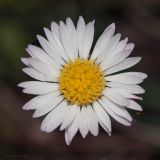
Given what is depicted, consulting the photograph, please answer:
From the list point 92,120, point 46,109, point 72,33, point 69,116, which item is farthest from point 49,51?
point 92,120

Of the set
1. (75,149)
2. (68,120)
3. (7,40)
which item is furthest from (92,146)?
(68,120)

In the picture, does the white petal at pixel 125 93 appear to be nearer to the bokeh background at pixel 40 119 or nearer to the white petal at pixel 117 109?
the white petal at pixel 117 109

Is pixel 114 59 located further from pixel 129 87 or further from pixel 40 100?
pixel 40 100

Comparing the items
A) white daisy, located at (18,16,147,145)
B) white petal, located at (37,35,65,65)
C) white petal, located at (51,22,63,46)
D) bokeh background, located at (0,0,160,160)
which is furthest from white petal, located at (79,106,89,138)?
bokeh background, located at (0,0,160,160)

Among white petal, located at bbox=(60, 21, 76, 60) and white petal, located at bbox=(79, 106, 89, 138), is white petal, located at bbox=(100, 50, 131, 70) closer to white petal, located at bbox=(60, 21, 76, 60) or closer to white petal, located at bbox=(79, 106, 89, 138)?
white petal, located at bbox=(60, 21, 76, 60)

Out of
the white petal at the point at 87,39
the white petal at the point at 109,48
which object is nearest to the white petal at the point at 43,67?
the white petal at the point at 87,39

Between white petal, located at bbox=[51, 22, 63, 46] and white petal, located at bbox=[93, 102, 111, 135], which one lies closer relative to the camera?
white petal, located at bbox=[93, 102, 111, 135]

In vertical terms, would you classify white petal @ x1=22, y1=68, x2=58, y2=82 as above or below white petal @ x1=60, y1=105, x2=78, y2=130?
above
